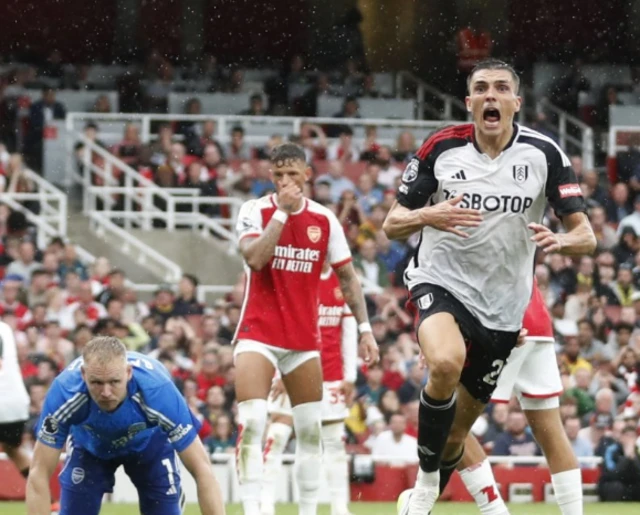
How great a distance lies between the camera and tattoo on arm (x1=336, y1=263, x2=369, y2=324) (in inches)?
389

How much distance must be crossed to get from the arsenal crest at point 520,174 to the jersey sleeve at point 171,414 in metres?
1.92

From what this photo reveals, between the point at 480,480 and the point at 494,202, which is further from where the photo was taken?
the point at 480,480

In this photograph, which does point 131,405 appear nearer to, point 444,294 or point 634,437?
point 444,294

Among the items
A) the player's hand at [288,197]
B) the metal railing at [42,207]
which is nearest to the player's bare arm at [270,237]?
the player's hand at [288,197]

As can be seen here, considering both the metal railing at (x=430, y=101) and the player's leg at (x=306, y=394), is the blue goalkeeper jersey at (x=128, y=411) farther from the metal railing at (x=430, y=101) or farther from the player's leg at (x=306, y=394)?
the metal railing at (x=430, y=101)

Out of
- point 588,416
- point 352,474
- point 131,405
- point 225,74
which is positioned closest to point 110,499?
point 352,474

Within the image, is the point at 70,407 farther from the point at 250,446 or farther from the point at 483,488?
the point at 483,488

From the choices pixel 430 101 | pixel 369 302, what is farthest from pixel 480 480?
pixel 430 101

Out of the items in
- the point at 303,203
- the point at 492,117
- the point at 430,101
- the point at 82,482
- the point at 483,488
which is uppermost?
the point at 430,101

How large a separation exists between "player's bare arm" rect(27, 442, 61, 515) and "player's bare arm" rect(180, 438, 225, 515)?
1.99 ft

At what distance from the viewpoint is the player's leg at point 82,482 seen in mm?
8297

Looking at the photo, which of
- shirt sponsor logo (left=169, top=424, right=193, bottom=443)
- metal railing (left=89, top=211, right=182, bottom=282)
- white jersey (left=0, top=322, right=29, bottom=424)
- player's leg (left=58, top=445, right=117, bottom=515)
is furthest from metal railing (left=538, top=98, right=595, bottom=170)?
shirt sponsor logo (left=169, top=424, right=193, bottom=443)

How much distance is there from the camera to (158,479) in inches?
329

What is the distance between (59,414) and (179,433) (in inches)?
22.6
